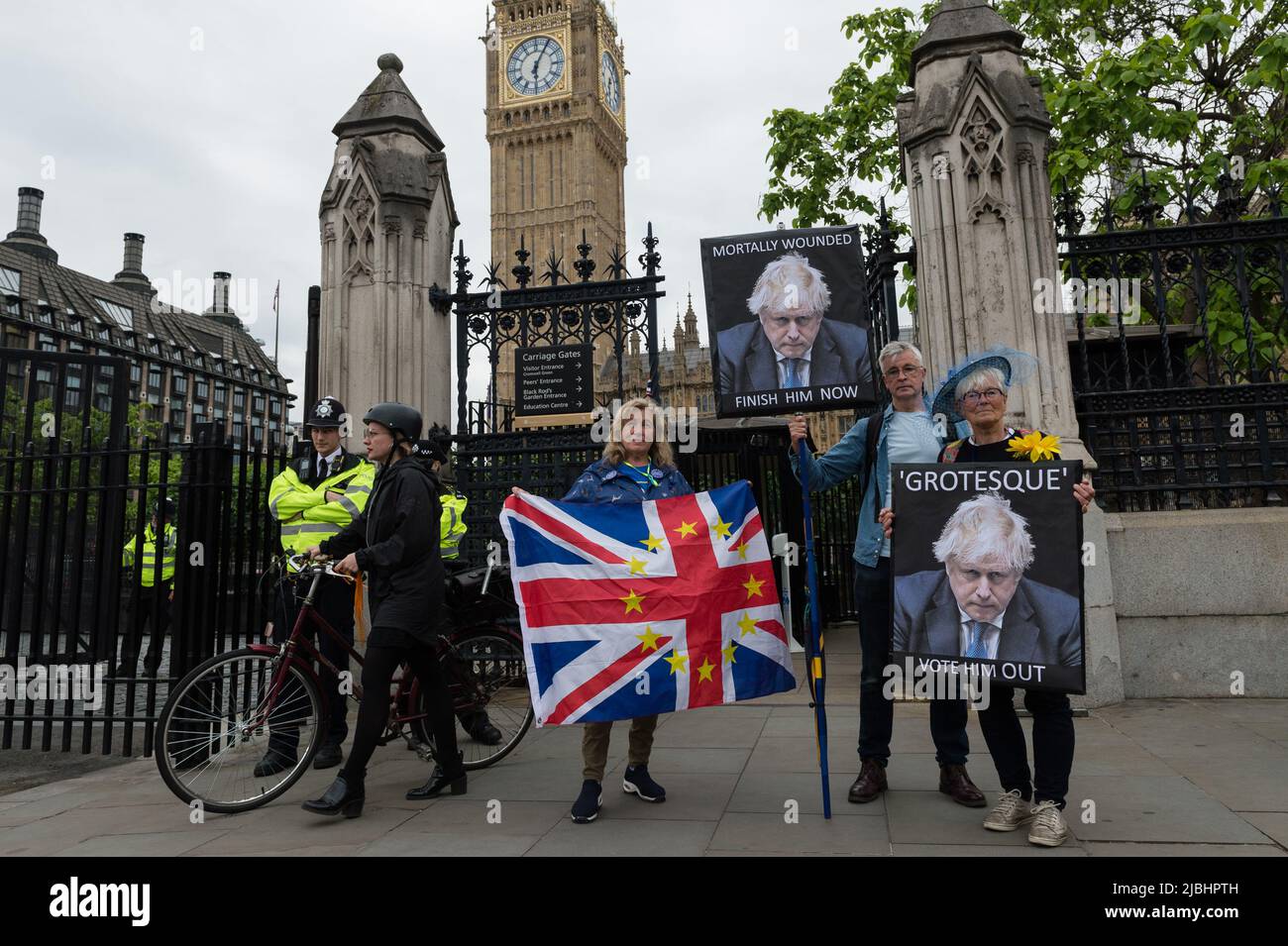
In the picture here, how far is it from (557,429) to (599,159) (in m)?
82.2

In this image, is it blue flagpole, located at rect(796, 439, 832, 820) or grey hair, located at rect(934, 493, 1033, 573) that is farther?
blue flagpole, located at rect(796, 439, 832, 820)

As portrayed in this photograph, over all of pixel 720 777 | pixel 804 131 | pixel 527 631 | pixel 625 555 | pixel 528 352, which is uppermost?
pixel 804 131

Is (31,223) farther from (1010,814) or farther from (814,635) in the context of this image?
(1010,814)

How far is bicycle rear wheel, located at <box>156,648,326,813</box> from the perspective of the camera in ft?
14.4

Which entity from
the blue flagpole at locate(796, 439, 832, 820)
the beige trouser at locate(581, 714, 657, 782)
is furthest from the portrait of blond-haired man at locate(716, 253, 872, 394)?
the beige trouser at locate(581, 714, 657, 782)

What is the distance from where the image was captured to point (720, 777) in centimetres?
488

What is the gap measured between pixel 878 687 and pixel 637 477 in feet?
5.33

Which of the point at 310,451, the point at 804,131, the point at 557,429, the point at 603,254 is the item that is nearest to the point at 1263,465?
the point at 557,429

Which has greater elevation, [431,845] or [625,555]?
[625,555]

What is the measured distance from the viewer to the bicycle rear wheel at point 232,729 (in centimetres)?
439

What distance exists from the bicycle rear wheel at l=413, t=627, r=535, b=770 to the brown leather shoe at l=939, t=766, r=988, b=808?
243 cm

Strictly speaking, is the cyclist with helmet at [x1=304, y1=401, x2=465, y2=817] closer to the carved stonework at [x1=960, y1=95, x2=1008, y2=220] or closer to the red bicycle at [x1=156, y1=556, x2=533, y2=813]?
the red bicycle at [x1=156, y1=556, x2=533, y2=813]

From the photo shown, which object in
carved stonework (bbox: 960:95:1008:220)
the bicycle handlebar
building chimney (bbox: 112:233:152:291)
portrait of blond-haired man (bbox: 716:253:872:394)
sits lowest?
the bicycle handlebar
